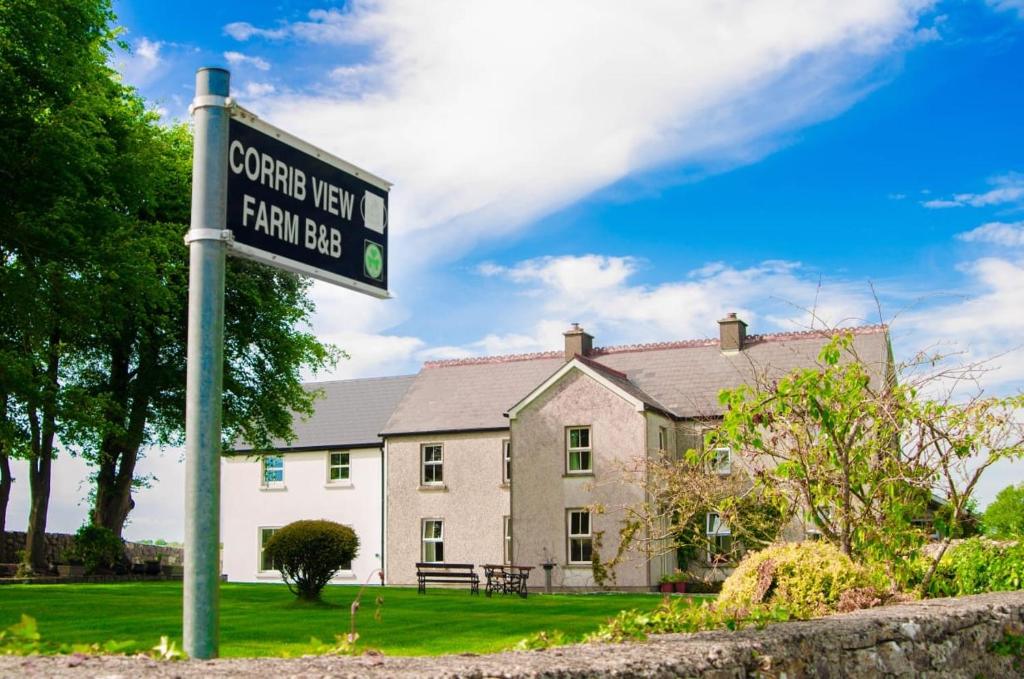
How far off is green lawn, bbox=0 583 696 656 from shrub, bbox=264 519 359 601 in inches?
19.2

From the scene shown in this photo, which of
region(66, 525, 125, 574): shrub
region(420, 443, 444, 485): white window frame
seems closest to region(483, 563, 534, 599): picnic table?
region(420, 443, 444, 485): white window frame

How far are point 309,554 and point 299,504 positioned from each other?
22.3 meters

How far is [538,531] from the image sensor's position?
36281 mm

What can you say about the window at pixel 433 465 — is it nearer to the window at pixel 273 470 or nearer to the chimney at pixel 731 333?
the window at pixel 273 470

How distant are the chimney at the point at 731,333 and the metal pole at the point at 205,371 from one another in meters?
36.4

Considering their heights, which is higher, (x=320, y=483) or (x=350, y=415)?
(x=350, y=415)

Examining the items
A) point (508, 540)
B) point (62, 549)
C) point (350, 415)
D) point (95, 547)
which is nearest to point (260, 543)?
point (350, 415)

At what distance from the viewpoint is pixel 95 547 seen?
3203cm

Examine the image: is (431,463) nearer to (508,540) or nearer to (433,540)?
(433,540)

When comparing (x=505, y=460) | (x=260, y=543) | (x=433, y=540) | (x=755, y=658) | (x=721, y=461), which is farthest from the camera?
(x=260, y=543)

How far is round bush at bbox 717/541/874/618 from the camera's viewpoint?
10867 mm

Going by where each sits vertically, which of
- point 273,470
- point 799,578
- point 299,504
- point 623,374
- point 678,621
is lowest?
point 799,578

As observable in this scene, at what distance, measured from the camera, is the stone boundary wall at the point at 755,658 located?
3.80 metres

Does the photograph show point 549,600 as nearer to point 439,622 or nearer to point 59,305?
point 439,622
